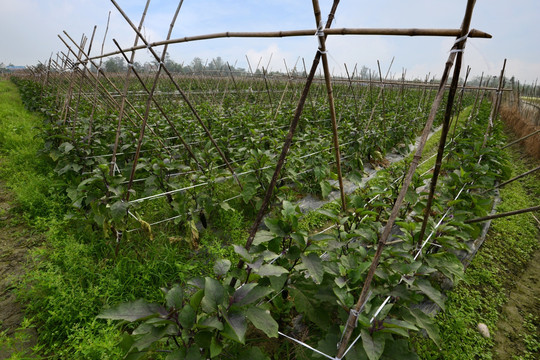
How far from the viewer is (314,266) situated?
1625mm

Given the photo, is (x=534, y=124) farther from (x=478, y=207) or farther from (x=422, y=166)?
(x=478, y=207)

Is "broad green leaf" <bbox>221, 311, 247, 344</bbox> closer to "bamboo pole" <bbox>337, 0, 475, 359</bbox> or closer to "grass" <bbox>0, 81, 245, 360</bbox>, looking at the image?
"bamboo pole" <bbox>337, 0, 475, 359</bbox>

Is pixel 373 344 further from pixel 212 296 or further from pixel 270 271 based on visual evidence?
pixel 212 296

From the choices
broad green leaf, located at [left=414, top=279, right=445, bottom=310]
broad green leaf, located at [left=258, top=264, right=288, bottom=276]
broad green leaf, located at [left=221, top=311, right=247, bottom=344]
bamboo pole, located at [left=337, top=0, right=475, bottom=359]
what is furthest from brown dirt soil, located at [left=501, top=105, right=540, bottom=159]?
broad green leaf, located at [left=221, top=311, right=247, bottom=344]

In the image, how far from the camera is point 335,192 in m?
4.81

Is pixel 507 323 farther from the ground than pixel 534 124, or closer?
closer

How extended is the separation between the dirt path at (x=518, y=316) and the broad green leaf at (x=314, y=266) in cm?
190

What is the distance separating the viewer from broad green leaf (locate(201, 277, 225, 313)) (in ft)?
4.24

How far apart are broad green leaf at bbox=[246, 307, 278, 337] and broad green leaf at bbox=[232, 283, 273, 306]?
0.18 ft

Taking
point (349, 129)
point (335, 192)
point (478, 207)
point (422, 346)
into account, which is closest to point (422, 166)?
point (349, 129)

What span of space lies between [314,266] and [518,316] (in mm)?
2505

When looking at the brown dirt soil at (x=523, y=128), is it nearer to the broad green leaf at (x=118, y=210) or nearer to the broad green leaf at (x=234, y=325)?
the broad green leaf at (x=234, y=325)

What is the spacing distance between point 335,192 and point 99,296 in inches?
145

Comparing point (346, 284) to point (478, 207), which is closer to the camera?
point (346, 284)
